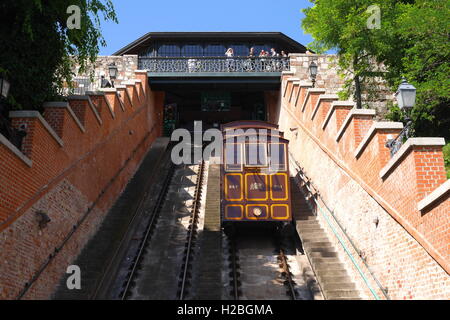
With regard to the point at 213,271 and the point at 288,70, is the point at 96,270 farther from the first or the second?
the point at 288,70

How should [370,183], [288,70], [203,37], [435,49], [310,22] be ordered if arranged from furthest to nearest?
[203,37]
[288,70]
[310,22]
[435,49]
[370,183]

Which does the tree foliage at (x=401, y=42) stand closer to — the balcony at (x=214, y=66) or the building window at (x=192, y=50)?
the balcony at (x=214, y=66)

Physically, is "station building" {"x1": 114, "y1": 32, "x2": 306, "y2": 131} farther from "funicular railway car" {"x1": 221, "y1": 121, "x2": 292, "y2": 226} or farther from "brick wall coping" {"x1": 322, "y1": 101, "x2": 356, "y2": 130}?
"brick wall coping" {"x1": 322, "y1": 101, "x2": 356, "y2": 130}

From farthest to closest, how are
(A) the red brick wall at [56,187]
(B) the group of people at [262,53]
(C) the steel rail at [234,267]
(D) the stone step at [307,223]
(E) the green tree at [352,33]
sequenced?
(B) the group of people at [262,53], (E) the green tree at [352,33], (D) the stone step at [307,223], (C) the steel rail at [234,267], (A) the red brick wall at [56,187]

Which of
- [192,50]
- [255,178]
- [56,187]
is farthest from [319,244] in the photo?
[192,50]

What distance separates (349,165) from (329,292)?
10.1ft

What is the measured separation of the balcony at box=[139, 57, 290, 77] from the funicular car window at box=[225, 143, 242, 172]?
28.7 ft

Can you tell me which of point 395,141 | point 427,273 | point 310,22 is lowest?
point 427,273

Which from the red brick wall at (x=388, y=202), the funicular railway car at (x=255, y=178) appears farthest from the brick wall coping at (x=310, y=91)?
the funicular railway car at (x=255, y=178)

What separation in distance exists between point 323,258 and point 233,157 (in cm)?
378

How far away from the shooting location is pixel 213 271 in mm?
10664

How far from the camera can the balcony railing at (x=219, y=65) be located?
68.5 ft

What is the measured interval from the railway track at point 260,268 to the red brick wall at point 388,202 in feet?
4.73
